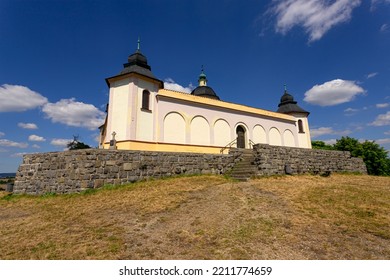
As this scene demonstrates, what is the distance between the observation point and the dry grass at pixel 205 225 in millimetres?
3721

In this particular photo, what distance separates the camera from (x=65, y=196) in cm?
903

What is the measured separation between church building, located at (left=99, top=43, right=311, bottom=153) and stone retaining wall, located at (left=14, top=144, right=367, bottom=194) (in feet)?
12.7

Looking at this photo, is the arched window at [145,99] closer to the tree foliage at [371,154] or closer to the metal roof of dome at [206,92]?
the metal roof of dome at [206,92]

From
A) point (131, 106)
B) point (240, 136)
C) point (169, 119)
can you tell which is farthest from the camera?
point (240, 136)

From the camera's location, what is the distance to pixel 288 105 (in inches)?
1051

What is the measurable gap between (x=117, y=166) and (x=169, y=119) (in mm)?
7433

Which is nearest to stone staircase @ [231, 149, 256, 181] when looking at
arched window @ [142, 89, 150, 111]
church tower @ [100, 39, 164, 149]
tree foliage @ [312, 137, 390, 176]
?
church tower @ [100, 39, 164, 149]

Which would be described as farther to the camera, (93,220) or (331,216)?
(93,220)

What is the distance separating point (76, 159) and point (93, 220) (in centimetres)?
517

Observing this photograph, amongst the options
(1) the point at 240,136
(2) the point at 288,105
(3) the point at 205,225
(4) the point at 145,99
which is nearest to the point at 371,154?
(2) the point at 288,105

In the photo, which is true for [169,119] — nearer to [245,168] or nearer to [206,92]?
[245,168]

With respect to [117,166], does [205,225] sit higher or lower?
lower
